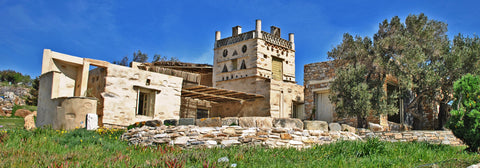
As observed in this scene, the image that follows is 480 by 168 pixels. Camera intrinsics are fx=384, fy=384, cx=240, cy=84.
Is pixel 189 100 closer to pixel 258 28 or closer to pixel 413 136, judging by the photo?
pixel 413 136

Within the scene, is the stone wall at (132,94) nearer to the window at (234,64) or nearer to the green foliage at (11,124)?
the green foliage at (11,124)

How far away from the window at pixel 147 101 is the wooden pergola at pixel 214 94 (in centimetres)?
148

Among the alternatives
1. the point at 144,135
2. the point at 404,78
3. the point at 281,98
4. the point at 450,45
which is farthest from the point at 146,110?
the point at 450,45

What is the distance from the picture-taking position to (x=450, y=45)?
17.1 meters

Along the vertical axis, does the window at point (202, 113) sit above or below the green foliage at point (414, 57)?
below

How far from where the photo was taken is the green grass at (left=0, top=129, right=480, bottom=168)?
6.68 metres

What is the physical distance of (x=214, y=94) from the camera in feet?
59.6

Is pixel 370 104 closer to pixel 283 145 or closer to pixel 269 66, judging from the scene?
pixel 283 145

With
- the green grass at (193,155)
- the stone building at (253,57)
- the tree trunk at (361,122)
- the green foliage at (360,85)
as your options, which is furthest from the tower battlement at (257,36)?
the green grass at (193,155)

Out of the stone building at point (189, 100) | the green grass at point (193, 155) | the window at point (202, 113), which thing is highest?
the stone building at point (189, 100)

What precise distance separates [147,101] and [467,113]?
458 inches

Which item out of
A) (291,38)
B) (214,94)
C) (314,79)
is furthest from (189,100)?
(291,38)

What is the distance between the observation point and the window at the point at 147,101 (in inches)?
632

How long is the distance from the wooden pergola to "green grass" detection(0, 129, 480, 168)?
22.3 ft
